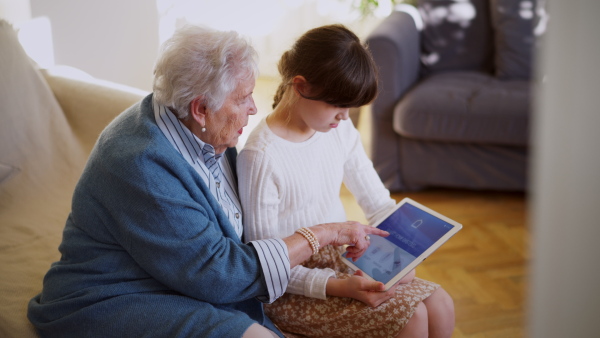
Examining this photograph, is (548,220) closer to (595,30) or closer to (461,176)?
(595,30)

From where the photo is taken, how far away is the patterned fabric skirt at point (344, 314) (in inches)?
48.6

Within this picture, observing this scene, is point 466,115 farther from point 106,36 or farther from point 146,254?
point 146,254

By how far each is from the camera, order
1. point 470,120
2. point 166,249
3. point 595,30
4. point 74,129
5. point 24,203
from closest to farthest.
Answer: point 595,30, point 166,249, point 24,203, point 74,129, point 470,120

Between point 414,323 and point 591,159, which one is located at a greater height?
point 591,159

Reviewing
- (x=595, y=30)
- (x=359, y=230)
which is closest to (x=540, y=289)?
(x=595, y=30)

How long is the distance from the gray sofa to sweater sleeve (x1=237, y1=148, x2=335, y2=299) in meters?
1.41

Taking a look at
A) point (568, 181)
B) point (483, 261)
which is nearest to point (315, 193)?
point (568, 181)

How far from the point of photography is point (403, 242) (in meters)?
1.31

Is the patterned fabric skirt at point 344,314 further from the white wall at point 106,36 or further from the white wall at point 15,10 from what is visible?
the white wall at point 106,36

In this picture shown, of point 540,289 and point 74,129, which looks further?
point 74,129

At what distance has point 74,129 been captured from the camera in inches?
76.1

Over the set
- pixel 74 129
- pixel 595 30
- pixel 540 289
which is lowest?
pixel 74 129

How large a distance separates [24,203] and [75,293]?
0.70m

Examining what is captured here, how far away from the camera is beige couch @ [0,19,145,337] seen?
5.29 ft
